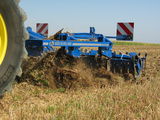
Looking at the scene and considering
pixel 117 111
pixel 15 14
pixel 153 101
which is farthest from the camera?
pixel 153 101

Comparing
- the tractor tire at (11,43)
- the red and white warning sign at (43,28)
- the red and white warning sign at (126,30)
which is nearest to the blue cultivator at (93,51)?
the red and white warning sign at (126,30)

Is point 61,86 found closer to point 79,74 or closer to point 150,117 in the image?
point 79,74

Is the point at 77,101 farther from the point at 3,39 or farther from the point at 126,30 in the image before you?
the point at 126,30

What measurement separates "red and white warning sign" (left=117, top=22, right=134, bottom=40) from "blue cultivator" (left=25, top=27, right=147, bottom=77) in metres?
0.48

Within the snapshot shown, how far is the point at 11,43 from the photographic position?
2.92 meters

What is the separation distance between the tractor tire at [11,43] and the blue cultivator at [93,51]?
182 centimetres

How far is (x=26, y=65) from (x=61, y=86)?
31.3 inches

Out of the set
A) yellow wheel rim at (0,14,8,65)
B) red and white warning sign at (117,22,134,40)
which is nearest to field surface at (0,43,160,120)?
yellow wheel rim at (0,14,8,65)

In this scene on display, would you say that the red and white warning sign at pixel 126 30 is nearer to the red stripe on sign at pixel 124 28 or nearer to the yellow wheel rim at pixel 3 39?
the red stripe on sign at pixel 124 28

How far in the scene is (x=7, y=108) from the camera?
338cm

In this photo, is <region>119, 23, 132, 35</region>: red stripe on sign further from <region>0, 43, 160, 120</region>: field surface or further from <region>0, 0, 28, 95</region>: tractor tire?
<region>0, 0, 28, 95</region>: tractor tire

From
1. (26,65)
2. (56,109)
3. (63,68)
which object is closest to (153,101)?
(56,109)

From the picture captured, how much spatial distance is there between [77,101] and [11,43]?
4.43ft

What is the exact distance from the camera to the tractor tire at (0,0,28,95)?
2826 millimetres
